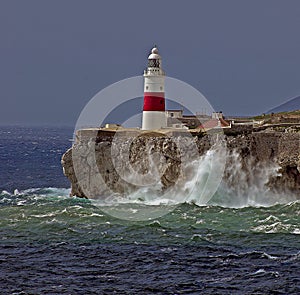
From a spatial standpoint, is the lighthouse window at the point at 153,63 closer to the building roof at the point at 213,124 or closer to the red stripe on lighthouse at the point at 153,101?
the red stripe on lighthouse at the point at 153,101

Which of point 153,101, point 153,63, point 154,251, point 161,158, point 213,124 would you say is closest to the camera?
point 154,251

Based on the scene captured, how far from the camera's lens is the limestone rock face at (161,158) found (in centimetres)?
5203

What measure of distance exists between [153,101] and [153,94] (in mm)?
669

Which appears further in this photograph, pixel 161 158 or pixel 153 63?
pixel 153 63

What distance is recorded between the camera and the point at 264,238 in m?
38.5

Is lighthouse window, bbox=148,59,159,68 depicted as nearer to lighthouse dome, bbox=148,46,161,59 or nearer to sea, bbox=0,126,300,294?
lighthouse dome, bbox=148,46,161,59

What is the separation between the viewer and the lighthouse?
62688 millimetres

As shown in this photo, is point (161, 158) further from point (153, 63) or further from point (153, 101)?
point (153, 63)

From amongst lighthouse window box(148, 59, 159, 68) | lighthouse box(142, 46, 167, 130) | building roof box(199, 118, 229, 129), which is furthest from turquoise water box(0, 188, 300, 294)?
lighthouse window box(148, 59, 159, 68)

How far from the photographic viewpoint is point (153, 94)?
206 ft

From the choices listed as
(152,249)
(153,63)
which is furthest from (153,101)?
(152,249)

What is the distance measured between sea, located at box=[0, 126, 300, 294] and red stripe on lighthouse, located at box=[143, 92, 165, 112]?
44.4 feet

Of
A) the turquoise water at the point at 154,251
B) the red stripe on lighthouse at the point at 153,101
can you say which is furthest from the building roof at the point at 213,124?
the turquoise water at the point at 154,251

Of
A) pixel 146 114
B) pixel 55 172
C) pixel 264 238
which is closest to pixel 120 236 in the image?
pixel 264 238
